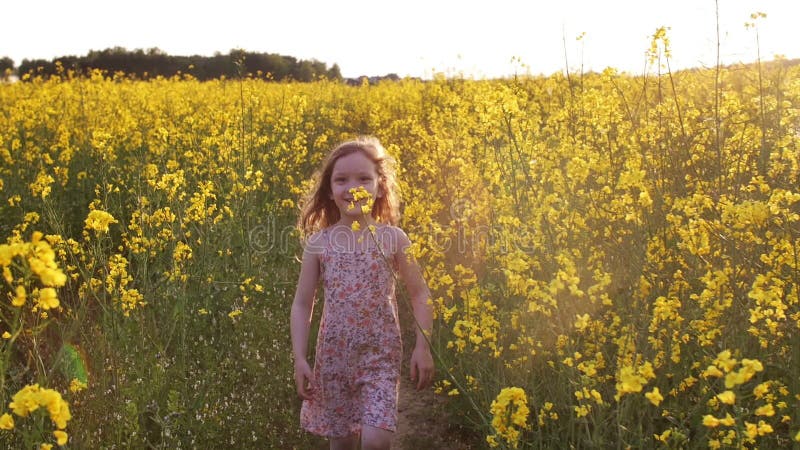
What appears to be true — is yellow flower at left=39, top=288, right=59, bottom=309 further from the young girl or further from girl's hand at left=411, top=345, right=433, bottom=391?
girl's hand at left=411, top=345, right=433, bottom=391

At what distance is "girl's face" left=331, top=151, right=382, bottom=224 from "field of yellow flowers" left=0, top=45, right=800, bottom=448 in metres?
0.56

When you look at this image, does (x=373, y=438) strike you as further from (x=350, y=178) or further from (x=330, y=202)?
(x=330, y=202)

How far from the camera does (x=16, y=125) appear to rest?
27.4 feet

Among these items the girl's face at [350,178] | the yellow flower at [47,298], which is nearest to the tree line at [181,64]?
the girl's face at [350,178]

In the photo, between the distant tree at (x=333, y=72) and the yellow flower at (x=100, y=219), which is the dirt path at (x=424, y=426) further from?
the distant tree at (x=333, y=72)

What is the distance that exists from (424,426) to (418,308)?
1.12m

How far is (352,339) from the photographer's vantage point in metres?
2.91

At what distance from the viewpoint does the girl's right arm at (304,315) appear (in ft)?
9.05

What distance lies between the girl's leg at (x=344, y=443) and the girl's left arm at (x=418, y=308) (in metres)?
0.37

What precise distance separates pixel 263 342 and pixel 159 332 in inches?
22.7

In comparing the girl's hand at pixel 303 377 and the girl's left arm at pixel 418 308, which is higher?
the girl's left arm at pixel 418 308

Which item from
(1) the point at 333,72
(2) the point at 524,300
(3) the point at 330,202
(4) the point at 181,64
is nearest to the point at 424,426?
(2) the point at 524,300

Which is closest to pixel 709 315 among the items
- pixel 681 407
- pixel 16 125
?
pixel 681 407

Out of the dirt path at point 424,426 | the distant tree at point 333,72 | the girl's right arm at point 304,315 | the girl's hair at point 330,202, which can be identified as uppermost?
the distant tree at point 333,72
